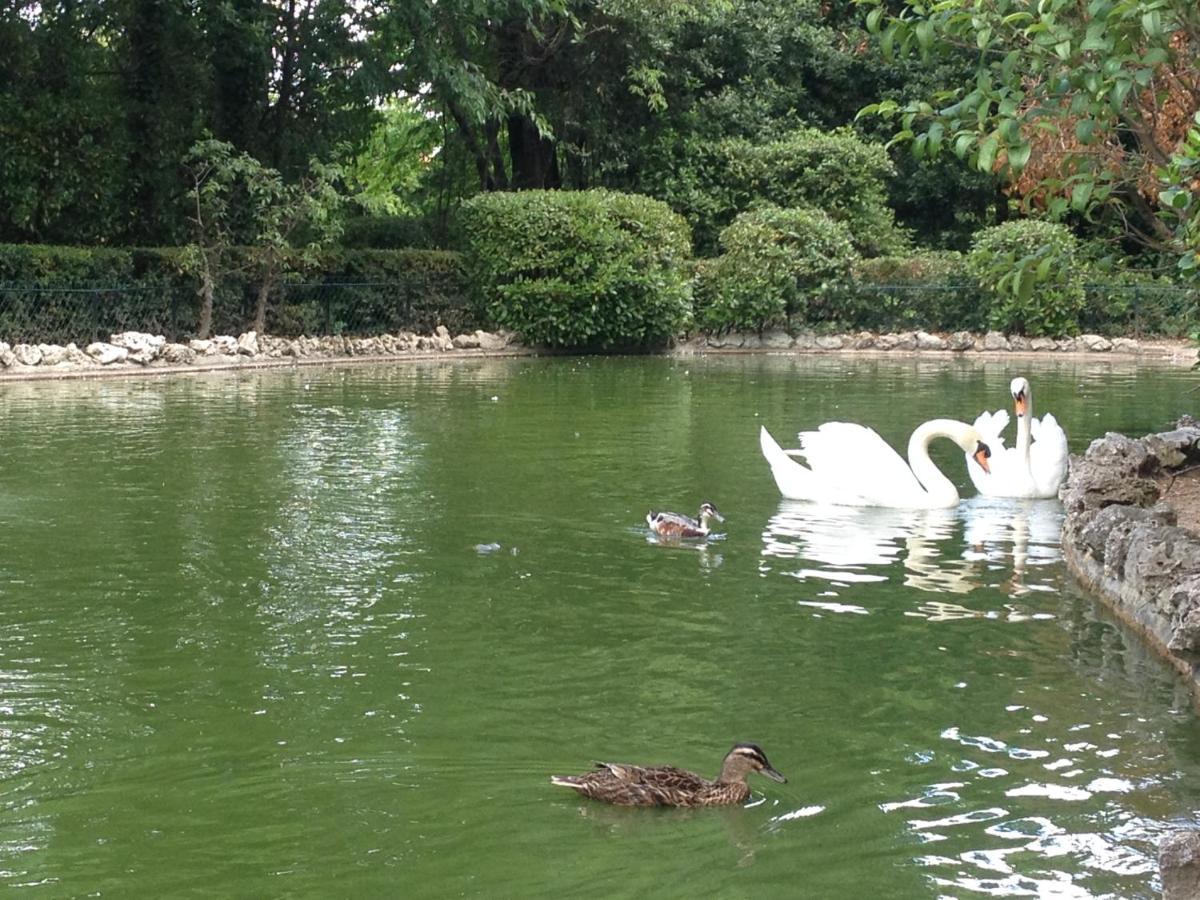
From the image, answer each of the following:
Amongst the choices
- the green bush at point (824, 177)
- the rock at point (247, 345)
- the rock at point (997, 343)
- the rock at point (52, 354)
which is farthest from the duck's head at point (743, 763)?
the green bush at point (824, 177)

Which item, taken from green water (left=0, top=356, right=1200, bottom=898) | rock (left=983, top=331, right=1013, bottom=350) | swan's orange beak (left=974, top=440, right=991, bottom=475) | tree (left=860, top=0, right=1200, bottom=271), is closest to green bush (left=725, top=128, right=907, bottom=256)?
rock (left=983, top=331, right=1013, bottom=350)

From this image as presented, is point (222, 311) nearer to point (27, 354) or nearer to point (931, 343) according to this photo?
point (27, 354)

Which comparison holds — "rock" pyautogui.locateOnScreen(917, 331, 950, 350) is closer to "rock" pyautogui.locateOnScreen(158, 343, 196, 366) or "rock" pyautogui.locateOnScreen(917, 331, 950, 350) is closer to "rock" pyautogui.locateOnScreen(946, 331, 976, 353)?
"rock" pyautogui.locateOnScreen(946, 331, 976, 353)

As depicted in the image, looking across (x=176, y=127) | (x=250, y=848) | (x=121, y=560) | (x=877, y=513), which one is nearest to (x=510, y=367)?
(x=176, y=127)

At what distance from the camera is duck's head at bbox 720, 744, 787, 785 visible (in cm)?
584

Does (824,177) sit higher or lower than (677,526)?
higher

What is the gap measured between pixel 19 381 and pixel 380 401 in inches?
218

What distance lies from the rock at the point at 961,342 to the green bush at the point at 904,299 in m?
1.04

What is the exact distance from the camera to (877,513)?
12.0m

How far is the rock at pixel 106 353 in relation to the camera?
24.2 metres

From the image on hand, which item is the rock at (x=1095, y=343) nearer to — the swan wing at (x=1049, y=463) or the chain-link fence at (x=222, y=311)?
the chain-link fence at (x=222, y=311)

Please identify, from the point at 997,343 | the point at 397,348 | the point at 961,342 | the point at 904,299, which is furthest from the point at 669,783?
the point at 904,299

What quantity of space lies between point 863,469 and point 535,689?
17.5 feet

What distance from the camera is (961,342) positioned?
30.0m
